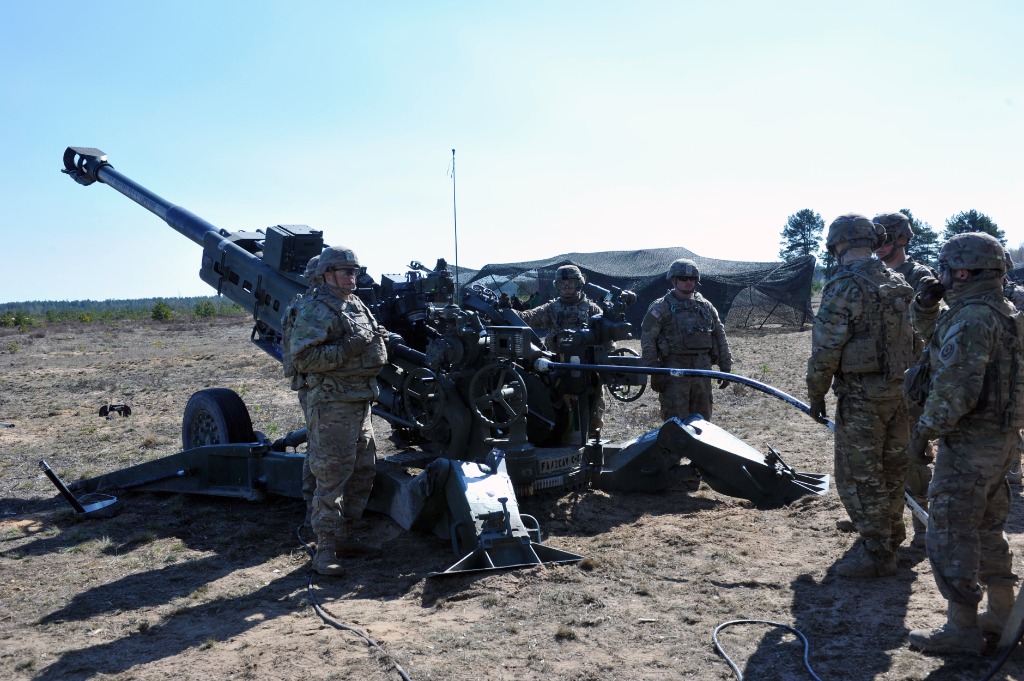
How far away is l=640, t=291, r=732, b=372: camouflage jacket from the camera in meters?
8.17

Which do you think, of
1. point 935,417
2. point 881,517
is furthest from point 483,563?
point 935,417

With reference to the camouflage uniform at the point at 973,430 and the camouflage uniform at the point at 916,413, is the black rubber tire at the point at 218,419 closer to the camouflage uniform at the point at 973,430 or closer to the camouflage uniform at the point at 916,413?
the camouflage uniform at the point at 916,413

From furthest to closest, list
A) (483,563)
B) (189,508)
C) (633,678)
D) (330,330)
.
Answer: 1. (189,508)
2. (330,330)
3. (483,563)
4. (633,678)

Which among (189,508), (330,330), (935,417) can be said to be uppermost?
(330,330)

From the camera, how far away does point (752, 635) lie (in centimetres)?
454

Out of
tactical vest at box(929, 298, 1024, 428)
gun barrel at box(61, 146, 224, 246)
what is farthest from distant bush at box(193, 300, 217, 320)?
tactical vest at box(929, 298, 1024, 428)

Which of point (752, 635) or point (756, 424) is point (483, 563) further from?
point (756, 424)

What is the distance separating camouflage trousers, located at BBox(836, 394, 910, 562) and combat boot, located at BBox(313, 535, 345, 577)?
319 centimetres

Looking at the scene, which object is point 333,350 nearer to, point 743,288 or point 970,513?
point 970,513

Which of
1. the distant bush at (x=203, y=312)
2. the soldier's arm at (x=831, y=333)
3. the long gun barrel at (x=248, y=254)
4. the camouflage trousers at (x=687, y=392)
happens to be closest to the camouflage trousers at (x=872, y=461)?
the soldier's arm at (x=831, y=333)

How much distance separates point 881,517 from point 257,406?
10.6 meters

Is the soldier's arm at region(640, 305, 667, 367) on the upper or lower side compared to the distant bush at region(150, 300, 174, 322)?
upper

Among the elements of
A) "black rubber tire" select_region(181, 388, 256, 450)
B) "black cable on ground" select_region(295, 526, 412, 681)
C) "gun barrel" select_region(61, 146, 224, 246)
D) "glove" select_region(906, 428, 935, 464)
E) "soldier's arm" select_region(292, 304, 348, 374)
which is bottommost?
"black cable on ground" select_region(295, 526, 412, 681)

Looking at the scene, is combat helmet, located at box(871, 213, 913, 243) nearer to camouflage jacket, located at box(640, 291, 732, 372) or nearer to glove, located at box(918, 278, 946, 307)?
glove, located at box(918, 278, 946, 307)
